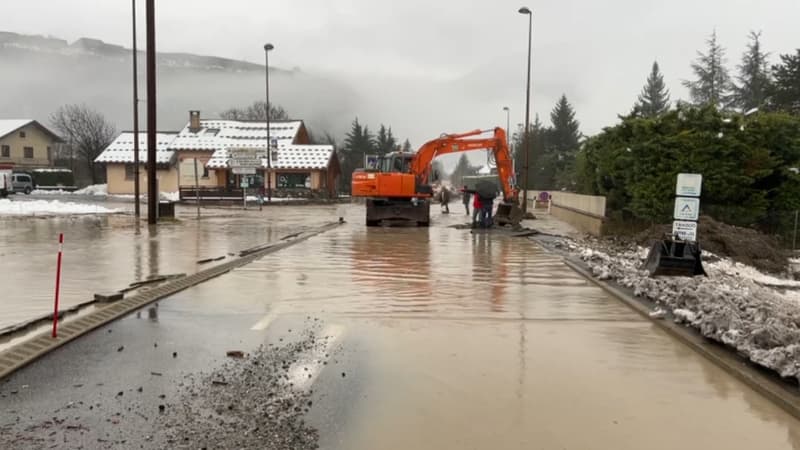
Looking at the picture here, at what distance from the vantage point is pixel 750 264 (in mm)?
15211

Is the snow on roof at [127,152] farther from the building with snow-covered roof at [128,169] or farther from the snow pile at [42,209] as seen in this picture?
the snow pile at [42,209]

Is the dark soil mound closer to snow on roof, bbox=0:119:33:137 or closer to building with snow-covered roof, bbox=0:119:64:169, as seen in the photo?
building with snow-covered roof, bbox=0:119:64:169

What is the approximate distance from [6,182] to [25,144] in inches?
1303

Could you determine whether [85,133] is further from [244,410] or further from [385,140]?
[244,410]

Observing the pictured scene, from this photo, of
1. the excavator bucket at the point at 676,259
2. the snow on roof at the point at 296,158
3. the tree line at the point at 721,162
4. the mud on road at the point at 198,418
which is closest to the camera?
the mud on road at the point at 198,418

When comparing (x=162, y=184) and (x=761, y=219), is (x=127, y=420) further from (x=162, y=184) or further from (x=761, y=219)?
(x=162, y=184)

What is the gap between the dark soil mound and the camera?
15.4 m

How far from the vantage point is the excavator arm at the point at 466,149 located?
25.6m

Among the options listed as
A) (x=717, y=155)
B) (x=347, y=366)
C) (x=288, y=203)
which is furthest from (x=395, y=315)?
(x=288, y=203)

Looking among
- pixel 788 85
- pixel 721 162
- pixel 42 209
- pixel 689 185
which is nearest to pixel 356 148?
pixel 788 85

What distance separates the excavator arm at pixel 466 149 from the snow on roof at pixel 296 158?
101 feet

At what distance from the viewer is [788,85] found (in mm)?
43906

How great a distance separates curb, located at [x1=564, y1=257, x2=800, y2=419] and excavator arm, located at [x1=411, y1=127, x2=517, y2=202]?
1742 centimetres

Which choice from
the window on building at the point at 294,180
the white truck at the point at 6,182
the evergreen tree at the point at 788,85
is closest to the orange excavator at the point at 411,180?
the evergreen tree at the point at 788,85
